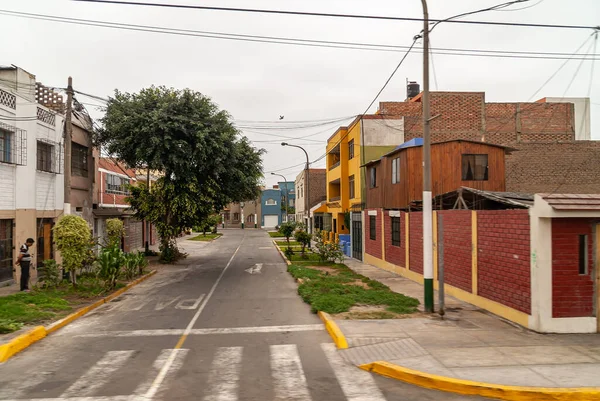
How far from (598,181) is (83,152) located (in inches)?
1217

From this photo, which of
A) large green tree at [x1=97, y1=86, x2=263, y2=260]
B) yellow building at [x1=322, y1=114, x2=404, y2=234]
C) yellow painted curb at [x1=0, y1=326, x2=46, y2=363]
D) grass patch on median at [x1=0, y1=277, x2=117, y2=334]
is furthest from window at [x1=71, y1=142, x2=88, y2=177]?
yellow building at [x1=322, y1=114, x2=404, y2=234]

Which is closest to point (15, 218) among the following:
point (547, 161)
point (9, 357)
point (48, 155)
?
point (48, 155)

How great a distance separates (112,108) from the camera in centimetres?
2356

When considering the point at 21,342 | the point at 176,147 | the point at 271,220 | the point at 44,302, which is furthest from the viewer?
the point at 271,220

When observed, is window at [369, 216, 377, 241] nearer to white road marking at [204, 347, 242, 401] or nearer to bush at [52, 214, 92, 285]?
bush at [52, 214, 92, 285]

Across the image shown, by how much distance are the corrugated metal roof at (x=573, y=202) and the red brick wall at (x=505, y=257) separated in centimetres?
64

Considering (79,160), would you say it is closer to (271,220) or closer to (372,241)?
(372,241)

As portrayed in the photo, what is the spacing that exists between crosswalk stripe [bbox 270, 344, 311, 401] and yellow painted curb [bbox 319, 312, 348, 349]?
0.83 meters

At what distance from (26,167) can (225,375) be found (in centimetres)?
1475

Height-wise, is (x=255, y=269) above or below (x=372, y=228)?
below

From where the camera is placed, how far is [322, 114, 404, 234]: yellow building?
29.8 m

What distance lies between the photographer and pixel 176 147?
22.6m

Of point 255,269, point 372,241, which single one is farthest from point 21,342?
point 372,241

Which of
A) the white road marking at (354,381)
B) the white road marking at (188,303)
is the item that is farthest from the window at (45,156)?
Answer: the white road marking at (354,381)
